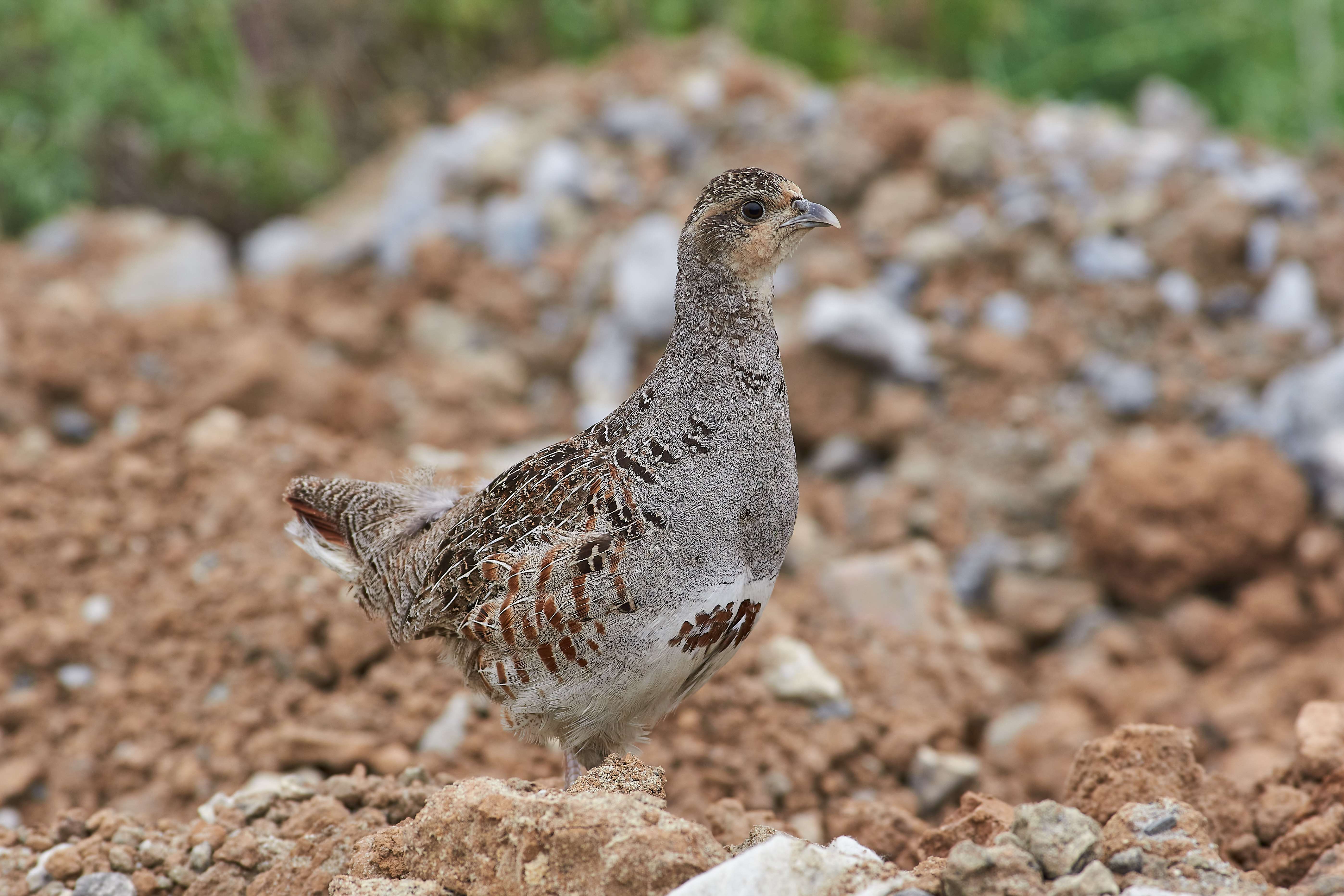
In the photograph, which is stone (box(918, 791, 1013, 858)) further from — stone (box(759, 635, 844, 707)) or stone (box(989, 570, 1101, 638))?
stone (box(989, 570, 1101, 638))

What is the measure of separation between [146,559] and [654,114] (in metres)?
4.55

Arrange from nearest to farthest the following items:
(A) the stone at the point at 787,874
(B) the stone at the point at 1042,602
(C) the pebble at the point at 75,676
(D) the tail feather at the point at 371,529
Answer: (A) the stone at the point at 787,874
(D) the tail feather at the point at 371,529
(C) the pebble at the point at 75,676
(B) the stone at the point at 1042,602

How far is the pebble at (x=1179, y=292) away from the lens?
6.78 meters

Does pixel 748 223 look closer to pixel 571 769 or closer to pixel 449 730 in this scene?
pixel 571 769

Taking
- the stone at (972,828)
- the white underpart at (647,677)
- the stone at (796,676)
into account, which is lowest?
the stone at (972,828)

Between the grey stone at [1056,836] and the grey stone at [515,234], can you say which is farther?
the grey stone at [515,234]

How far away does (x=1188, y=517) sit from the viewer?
574cm

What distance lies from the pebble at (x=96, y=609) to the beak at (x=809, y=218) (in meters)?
3.23

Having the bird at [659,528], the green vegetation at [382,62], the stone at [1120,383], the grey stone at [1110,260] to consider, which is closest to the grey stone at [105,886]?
the bird at [659,528]

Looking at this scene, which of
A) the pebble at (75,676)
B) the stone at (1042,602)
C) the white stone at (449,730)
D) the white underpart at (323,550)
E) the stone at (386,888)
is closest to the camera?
the stone at (386,888)

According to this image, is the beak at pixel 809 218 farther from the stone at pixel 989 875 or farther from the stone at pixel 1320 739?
the stone at pixel 1320 739

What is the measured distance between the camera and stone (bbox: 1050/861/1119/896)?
2.39 metres

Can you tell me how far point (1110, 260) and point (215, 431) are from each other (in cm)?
450

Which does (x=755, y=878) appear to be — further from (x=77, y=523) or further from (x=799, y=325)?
(x=799, y=325)
